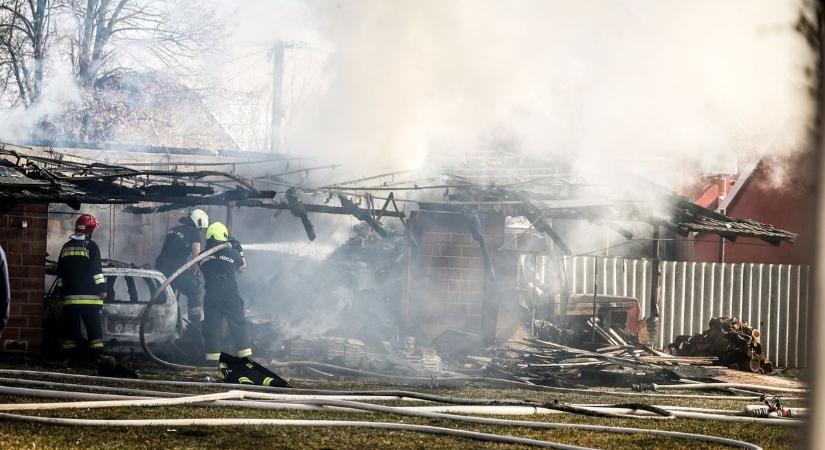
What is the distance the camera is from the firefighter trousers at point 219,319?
39.0ft

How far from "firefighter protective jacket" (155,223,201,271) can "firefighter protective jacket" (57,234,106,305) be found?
2961 mm

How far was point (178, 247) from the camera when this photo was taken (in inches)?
592

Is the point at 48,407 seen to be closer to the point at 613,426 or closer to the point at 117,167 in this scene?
the point at 613,426

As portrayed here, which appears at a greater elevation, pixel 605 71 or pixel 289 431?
pixel 605 71

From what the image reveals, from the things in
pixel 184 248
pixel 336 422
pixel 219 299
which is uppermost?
pixel 184 248

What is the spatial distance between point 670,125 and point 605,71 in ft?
6.31

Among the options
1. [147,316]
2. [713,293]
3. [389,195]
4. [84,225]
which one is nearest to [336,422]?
[147,316]

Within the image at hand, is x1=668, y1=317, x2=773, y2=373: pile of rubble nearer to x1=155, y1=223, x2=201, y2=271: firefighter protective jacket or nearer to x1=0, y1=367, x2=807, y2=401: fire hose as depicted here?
x1=0, y1=367, x2=807, y2=401: fire hose

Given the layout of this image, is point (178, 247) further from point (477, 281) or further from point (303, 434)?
point (303, 434)

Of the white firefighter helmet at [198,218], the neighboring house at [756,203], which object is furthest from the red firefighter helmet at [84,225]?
the neighboring house at [756,203]

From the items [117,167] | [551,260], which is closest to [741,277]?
[551,260]

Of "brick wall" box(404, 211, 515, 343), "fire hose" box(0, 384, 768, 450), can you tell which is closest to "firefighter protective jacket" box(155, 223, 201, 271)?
"brick wall" box(404, 211, 515, 343)

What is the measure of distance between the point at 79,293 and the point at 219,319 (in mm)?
1699

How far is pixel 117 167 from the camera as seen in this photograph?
45.3 ft
